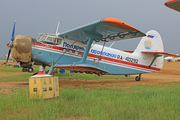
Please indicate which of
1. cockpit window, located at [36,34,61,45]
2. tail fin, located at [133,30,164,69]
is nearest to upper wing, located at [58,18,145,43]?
cockpit window, located at [36,34,61,45]

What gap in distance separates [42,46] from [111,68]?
4.99 m

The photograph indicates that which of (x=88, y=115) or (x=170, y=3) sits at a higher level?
(x=170, y=3)

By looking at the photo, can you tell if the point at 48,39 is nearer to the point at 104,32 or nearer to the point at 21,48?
the point at 21,48

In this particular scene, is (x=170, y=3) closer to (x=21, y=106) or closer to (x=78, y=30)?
(x=21, y=106)

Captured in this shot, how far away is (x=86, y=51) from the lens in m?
8.53

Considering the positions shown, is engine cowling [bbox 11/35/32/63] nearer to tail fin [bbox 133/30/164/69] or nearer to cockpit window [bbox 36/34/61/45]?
cockpit window [bbox 36/34/61/45]

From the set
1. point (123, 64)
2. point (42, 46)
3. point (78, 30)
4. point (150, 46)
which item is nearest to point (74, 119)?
point (78, 30)

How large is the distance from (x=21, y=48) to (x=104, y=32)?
470 centimetres

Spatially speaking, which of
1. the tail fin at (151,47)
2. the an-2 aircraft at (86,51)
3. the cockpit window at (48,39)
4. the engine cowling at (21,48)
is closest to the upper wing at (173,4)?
the an-2 aircraft at (86,51)

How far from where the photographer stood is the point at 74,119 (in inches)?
112

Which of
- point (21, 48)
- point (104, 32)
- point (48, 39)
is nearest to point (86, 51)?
point (104, 32)

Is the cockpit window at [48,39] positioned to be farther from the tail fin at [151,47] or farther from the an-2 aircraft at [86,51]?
the tail fin at [151,47]

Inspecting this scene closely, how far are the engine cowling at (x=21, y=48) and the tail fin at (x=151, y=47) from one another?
8.37 metres

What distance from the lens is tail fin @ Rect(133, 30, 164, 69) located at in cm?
1213
